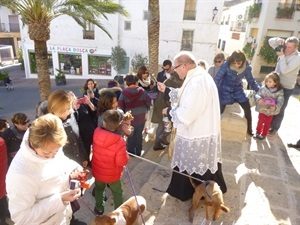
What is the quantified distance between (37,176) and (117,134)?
1106 mm

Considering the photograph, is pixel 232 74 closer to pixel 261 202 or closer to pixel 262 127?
pixel 262 127

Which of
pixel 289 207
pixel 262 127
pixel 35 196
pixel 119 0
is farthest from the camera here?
pixel 119 0

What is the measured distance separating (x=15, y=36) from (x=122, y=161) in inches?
1303

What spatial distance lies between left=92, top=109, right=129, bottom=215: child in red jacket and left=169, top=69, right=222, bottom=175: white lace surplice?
0.63 m

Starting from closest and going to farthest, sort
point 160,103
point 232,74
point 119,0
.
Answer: point 232,74 → point 160,103 → point 119,0

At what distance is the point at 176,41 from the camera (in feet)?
61.6

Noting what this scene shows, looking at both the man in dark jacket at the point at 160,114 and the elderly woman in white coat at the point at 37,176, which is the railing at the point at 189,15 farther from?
the elderly woman in white coat at the point at 37,176

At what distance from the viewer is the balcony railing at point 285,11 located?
19.0m

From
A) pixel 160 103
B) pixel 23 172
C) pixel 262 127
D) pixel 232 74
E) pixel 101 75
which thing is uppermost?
pixel 232 74

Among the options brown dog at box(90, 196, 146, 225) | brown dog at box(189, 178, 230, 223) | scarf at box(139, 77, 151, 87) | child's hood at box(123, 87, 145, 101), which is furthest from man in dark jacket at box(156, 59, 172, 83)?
brown dog at box(90, 196, 146, 225)

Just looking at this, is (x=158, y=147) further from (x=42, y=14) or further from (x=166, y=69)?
(x=42, y=14)

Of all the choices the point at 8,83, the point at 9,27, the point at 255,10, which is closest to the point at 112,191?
the point at 8,83

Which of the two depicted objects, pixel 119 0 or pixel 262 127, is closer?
pixel 262 127

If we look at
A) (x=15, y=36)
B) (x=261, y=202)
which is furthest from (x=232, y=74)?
(x=15, y=36)
